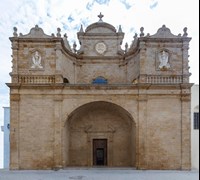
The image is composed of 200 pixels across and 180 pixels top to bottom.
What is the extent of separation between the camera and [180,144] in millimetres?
14469

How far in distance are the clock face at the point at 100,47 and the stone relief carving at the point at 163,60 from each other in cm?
533

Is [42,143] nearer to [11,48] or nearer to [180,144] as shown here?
[11,48]

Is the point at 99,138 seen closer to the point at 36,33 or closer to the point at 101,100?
the point at 101,100

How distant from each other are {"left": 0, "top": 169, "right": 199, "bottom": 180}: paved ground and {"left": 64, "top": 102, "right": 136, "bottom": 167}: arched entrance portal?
2.45m

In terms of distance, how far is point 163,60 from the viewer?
15.1 metres

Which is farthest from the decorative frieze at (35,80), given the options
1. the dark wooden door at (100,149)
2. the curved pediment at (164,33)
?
the curved pediment at (164,33)

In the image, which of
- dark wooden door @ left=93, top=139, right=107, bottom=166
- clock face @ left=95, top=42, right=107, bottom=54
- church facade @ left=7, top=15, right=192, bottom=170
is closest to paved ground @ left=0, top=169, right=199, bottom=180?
church facade @ left=7, top=15, right=192, bottom=170

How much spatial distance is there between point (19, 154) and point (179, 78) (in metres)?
12.0

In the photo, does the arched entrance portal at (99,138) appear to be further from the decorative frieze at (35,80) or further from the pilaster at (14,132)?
the pilaster at (14,132)

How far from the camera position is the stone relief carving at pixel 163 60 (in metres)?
15.0

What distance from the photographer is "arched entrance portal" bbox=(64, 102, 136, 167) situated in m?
16.9

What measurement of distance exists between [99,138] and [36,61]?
7582 mm

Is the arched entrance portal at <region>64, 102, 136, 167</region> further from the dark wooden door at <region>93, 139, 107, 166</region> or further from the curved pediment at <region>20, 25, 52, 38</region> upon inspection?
the curved pediment at <region>20, 25, 52, 38</region>

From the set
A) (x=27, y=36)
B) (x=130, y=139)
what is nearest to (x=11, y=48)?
(x=27, y=36)
